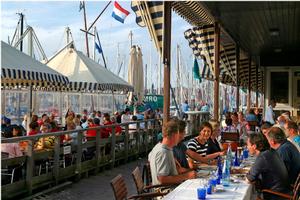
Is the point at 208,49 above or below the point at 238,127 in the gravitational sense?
above

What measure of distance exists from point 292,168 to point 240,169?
2.25ft

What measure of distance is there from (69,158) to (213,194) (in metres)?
4.69

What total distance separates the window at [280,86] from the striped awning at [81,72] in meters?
8.51

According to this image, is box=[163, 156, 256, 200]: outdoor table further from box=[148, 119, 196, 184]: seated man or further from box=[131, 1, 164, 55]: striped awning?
box=[131, 1, 164, 55]: striped awning

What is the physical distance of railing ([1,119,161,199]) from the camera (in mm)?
6758

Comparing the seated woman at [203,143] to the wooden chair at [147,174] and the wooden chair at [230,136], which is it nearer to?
the wooden chair at [147,174]

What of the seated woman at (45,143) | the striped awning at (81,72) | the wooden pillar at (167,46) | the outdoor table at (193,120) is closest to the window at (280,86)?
the outdoor table at (193,120)

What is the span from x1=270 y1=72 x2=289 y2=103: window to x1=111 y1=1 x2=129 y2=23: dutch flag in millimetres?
6686

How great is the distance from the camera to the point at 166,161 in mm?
4895

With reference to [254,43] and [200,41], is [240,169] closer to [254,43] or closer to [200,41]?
[200,41]

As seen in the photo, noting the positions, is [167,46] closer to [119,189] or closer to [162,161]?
[162,161]

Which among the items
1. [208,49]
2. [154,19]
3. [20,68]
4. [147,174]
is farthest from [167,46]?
[208,49]

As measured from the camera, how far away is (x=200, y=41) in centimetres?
1371

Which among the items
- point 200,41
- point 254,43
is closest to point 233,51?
point 254,43
